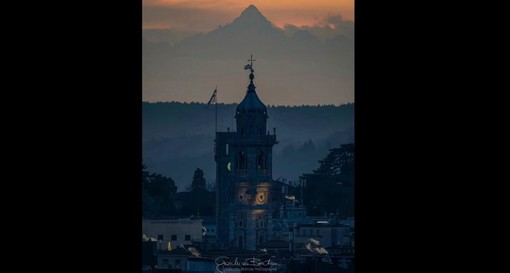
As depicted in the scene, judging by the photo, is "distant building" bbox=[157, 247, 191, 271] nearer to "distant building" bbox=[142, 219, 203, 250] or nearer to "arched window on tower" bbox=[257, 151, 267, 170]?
"distant building" bbox=[142, 219, 203, 250]

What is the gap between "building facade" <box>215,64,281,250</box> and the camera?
87.6ft

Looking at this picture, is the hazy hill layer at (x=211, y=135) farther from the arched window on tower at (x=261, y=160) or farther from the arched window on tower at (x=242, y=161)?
the arched window on tower at (x=242, y=161)

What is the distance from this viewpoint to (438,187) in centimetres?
306

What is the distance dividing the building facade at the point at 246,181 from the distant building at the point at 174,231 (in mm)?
1274

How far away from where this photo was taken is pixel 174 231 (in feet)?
85.4

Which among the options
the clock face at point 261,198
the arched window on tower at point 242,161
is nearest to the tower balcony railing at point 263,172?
the arched window on tower at point 242,161

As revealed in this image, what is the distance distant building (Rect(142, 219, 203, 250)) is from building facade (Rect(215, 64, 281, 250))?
127 cm

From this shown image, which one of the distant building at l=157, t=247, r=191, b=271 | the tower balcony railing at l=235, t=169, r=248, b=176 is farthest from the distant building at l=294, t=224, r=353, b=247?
the distant building at l=157, t=247, r=191, b=271

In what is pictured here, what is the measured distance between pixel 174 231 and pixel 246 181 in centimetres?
329

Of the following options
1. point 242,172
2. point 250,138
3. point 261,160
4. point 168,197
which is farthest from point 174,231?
point 242,172

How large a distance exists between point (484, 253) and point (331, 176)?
76.9 ft

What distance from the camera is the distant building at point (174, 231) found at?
2584 cm

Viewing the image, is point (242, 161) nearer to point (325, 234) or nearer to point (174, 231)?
point (174, 231)
